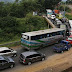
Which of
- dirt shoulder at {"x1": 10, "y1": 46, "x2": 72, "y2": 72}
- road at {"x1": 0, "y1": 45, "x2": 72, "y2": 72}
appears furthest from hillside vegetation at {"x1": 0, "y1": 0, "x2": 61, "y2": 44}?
dirt shoulder at {"x1": 10, "y1": 46, "x2": 72, "y2": 72}

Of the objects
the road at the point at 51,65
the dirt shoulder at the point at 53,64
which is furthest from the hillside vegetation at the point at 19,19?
the dirt shoulder at the point at 53,64

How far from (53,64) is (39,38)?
528cm

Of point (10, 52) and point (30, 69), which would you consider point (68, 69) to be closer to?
point (30, 69)

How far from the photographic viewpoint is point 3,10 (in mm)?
36344

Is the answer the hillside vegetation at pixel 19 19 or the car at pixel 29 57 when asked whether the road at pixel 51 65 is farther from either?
the hillside vegetation at pixel 19 19

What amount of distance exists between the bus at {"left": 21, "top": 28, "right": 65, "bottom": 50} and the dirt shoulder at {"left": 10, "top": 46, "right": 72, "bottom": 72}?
10.3ft

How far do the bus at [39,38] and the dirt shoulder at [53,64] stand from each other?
124 inches

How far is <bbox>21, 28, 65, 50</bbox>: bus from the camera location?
19.2m

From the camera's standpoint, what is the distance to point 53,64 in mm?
16547

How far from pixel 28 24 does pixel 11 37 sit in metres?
8.52

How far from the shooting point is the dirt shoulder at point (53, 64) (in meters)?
14.9

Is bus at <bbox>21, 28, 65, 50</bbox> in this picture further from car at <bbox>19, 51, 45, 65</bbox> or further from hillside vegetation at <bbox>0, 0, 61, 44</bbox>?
hillside vegetation at <bbox>0, 0, 61, 44</bbox>

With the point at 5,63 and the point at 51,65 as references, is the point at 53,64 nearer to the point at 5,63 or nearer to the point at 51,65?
the point at 51,65

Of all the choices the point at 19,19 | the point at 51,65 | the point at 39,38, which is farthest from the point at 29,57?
the point at 19,19
